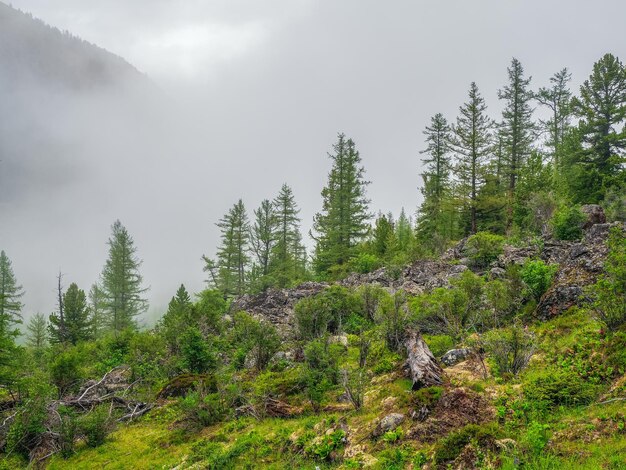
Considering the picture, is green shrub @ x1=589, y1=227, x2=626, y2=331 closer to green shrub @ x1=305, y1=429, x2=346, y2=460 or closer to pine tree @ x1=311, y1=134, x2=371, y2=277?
green shrub @ x1=305, y1=429, x2=346, y2=460

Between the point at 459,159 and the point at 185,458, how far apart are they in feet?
104

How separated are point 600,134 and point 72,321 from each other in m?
46.6

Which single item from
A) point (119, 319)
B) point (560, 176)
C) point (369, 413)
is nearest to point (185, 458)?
point (369, 413)

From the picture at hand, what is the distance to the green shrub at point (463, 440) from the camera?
5945 mm

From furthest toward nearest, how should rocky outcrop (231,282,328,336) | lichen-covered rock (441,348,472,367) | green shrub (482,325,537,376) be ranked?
rocky outcrop (231,282,328,336), lichen-covered rock (441,348,472,367), green shrub (482,325,537,376)

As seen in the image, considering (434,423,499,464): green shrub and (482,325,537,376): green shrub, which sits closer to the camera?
(434,423,499,464): green shrub

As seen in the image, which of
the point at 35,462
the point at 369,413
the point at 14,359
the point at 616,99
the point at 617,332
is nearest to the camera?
the point at 617,332

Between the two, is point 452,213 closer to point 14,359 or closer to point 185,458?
point 185,458

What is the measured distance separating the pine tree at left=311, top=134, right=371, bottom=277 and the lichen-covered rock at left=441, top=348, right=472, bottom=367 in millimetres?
23984

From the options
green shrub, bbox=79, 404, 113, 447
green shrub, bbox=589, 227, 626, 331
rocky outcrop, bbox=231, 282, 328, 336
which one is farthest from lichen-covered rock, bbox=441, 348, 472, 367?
green shrub, bbox=79, 404, 113, 447

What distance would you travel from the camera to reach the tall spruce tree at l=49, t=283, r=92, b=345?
30.2 metres

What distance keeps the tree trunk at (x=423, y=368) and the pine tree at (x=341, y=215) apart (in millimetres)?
24561

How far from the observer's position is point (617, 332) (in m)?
7.90

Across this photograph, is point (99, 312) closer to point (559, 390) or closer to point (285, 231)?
point (285, 231)
